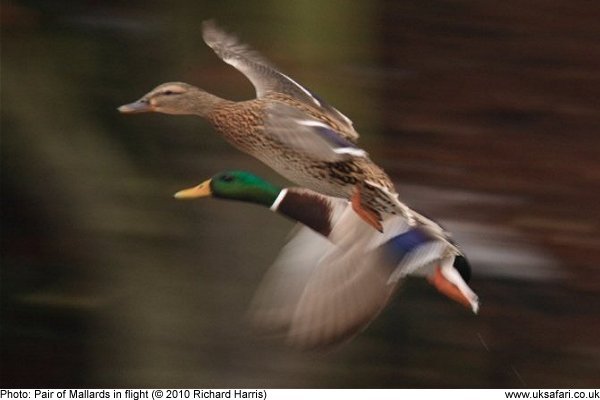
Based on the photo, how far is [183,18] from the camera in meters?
1.50

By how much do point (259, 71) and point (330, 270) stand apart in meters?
0.24

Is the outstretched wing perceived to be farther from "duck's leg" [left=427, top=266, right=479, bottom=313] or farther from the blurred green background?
"duck's leg" [left=427, top=266, right=479, bottom=313]

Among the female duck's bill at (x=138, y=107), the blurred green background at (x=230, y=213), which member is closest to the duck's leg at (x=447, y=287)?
the blurred green background at (x=230, y=213)

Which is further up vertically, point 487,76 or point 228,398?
point 487,76

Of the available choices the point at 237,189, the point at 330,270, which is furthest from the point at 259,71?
the point at 330,270

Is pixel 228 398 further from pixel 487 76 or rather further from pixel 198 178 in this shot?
pixel 487 76

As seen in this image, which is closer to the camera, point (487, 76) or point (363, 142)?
point (363, 142)

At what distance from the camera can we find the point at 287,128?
4.22ft

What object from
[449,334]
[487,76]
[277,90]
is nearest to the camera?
[277,90]

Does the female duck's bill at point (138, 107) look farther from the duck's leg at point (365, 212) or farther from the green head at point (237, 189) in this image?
the duck's leg at point (365, 212)

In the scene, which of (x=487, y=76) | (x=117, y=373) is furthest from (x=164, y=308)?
(x=487, y=76)

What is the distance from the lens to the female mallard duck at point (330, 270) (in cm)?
142

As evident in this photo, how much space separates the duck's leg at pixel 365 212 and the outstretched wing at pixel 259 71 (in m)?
0.08

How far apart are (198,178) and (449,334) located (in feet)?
1.42
